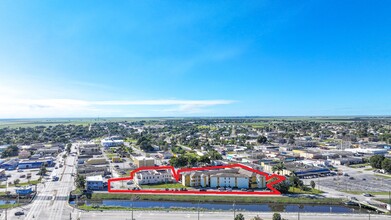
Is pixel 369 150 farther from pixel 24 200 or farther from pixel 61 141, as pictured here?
Answer: pixel 61 141

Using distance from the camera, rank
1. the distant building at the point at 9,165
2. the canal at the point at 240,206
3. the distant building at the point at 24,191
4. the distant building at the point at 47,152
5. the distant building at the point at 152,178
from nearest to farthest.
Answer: the canal at the point at 240,206 < the distant building at the point at 24,191 < the distant building at the point at 152,178 < the distant building at the point at 9,165 < the distant building at the point at 47,152

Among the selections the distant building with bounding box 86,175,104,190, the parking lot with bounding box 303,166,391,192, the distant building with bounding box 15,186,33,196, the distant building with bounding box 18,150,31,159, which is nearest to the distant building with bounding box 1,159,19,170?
the distant building with bounding box 18,150,31,159

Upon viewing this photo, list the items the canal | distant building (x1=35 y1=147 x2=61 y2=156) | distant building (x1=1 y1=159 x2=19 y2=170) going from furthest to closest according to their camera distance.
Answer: distant building (x1=35 y1=147 x2=61 y2=156) → distant building (x1=1 y1=159 x2=19 y2=170) → the canal

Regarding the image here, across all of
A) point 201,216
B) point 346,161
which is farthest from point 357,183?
point 201,216

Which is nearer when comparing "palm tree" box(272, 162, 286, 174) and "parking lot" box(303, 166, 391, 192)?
"parking lot" box(303, 166, 391, 192)

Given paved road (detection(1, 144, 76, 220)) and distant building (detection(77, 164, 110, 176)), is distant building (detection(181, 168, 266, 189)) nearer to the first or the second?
paved road (detection(1, 144, 76, 220))

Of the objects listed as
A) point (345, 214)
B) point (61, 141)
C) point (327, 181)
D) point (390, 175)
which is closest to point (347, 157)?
point (390, 175)

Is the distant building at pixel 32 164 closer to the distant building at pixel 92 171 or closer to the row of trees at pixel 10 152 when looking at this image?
the distant building at pixel 92 171

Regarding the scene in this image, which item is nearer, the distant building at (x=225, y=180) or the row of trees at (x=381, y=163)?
the distant building at (x=225, y=180)

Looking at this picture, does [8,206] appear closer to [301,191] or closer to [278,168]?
[301,191]

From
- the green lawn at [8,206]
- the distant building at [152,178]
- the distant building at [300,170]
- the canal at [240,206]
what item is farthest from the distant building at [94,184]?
the distant building at [300,170]
